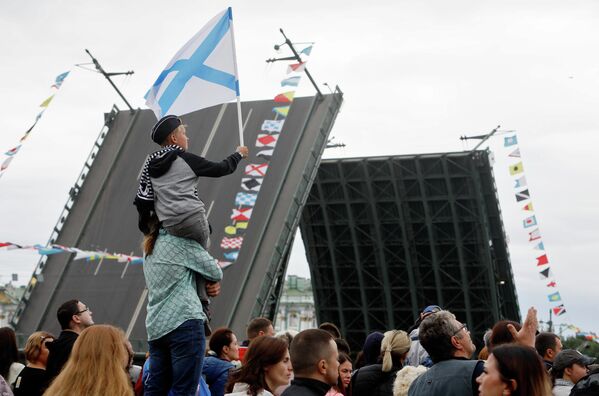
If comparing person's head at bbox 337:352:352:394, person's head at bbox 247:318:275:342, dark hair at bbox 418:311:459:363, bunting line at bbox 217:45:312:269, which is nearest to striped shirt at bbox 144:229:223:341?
dark hair at bbox 418:311:459:363

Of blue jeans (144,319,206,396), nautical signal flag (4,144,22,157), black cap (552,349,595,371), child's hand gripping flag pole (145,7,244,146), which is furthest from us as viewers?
nautical signal flag (4,144,22,157)

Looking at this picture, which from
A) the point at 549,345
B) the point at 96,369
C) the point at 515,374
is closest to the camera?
the point at 515,374

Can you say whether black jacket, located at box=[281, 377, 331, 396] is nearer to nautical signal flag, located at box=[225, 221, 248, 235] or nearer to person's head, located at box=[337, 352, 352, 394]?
person's head, located at box=[337, 352, 352, 394]

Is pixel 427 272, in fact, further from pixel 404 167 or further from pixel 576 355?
pixel 576 355

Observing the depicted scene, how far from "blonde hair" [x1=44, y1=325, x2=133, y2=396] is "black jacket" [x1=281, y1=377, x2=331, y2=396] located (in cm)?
64

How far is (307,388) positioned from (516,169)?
15740mm

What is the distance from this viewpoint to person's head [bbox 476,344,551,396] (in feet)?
9.16

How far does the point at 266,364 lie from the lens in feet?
13.5

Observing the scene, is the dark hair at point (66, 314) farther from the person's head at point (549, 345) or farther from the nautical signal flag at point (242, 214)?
the nautical signal flag at point (242, 214)

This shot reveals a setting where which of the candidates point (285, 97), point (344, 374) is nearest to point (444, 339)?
point (344, 374)

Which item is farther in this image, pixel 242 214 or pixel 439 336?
pixel 242 214

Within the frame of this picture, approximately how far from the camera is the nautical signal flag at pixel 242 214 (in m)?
15.0

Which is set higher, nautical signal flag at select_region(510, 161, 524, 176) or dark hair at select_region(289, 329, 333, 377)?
nautical signal flag at select_region(510, 161, 524, 176)

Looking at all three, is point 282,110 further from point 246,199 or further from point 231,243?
point 231,243
